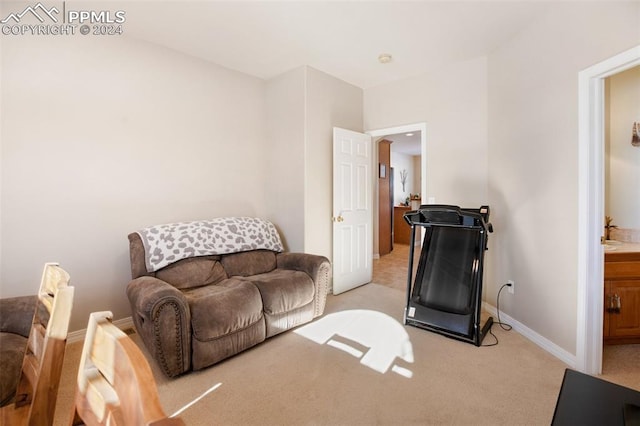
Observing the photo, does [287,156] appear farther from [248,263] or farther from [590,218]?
[590,218]

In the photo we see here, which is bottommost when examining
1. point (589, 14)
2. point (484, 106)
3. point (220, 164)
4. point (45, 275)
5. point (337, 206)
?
point (45, 275)

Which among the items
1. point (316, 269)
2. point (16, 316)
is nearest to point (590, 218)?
point (316, 269)

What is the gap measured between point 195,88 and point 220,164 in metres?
0.85

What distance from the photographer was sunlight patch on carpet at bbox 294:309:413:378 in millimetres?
2277

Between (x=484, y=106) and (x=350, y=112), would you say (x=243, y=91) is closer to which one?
(x=350, y=112)

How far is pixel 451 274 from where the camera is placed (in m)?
2.83

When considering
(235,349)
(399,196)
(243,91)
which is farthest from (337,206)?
(399,196)

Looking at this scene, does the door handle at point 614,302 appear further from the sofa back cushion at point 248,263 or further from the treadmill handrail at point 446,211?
the sofa back cushion at point 248,263

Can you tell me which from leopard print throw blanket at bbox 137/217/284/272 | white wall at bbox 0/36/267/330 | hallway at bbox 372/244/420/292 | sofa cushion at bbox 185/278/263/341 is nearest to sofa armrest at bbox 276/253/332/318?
leopard print throw blanket at bbox 137/217/284/272

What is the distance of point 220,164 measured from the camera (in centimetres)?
352

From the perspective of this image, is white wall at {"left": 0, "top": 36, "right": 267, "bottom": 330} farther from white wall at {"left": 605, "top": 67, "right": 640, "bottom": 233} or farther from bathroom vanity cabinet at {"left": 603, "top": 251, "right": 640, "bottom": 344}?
white wall at {"left": 605, "top": 67, "right": 640, "bottom": 233}

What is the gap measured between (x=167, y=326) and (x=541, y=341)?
9.52ft

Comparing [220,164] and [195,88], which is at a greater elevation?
[195,88]

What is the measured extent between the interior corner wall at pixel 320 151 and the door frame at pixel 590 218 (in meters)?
2.42
